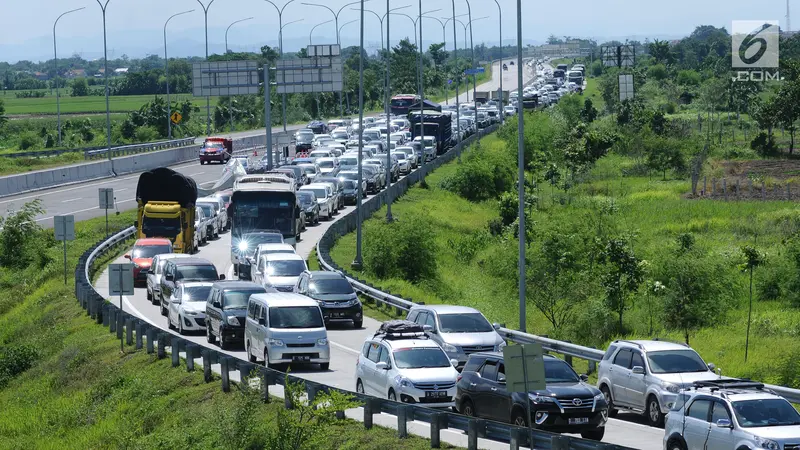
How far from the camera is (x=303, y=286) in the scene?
37.1 m

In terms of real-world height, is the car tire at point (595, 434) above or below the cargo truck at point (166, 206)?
below

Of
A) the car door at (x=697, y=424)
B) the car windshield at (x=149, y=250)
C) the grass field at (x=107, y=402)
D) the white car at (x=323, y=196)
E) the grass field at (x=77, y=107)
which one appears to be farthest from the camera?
the grass field at (x=77, y=107)

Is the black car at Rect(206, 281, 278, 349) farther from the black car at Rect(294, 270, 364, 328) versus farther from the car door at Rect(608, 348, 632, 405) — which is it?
the car door at Rect(608, 348, 632, 405)

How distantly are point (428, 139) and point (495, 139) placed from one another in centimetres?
1917

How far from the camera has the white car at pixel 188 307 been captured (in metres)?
35.2

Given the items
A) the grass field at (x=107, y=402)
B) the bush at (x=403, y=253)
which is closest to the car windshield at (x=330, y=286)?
the grass field at (x=107, y=402)

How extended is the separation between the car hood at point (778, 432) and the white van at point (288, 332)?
45.0 feet

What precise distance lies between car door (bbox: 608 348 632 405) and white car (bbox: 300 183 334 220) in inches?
1536

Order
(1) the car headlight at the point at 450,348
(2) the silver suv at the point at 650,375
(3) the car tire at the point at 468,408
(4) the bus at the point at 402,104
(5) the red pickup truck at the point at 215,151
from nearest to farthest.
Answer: (3) the car tire at the point at 468,408 → (2) the silver suv at the point at 650,375 → (1) the car headlight at the point at 450,348 → (5) the red pickup truck at the point at 215,151 → (4) the bus at the point at 402,104

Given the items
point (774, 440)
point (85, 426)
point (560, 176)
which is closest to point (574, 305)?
point (85, 426)

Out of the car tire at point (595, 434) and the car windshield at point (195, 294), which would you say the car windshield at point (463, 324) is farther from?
the car windshield at point (195, 294)

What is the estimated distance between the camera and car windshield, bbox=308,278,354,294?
3678cm

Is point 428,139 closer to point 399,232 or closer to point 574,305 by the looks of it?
point 399,232

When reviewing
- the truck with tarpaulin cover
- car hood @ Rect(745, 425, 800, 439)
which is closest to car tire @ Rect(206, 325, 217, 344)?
car hood @ Rect(745, 425, 800, 439)
